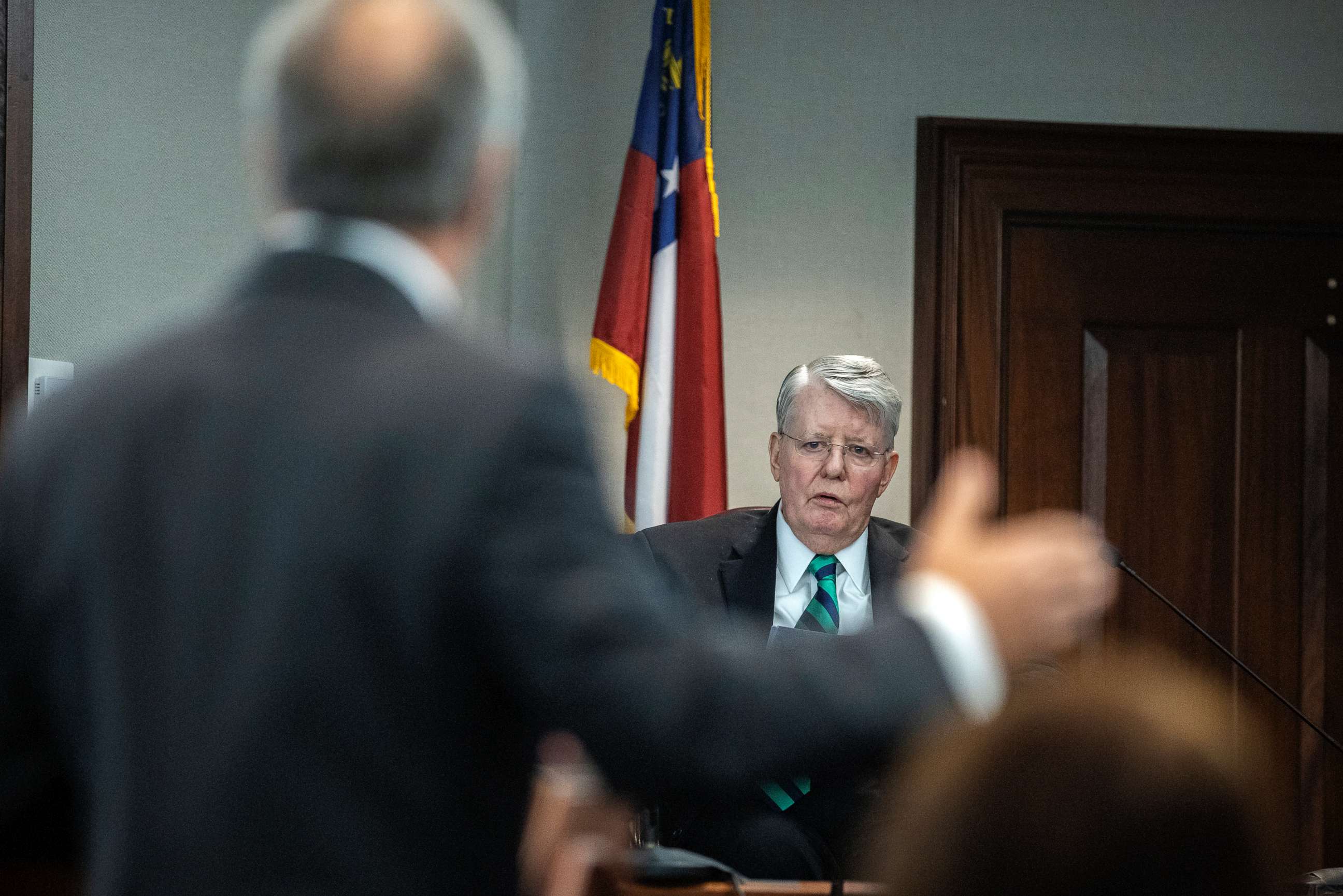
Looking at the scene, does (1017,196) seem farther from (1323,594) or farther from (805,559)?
(805,559)

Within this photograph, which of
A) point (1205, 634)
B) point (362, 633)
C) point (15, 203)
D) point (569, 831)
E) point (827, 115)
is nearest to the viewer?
point (362, 633)

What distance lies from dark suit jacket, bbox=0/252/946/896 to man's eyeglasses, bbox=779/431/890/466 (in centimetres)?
200

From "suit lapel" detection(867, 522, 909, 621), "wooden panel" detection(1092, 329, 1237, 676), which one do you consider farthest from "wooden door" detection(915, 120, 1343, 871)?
"suit lapel" detection(867, 522, 909, 621)

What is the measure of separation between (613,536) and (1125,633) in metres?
3.25

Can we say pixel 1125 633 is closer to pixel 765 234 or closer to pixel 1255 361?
pixel 1255 361

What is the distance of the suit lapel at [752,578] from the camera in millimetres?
2658

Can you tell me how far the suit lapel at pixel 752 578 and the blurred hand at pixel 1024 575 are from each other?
1.74 metres

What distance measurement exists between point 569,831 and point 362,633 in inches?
13.5

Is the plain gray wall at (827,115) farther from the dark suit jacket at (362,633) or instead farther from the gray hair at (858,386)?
the dark suit jacket at (362,633)

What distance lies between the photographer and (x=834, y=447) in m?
2.82

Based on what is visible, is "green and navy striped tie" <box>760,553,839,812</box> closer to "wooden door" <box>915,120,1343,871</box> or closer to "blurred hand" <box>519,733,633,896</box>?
"wooden door" <box>915,120,1343,871</box>

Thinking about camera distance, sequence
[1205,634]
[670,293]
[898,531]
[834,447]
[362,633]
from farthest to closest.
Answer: [670,293], [898,531], [834,447], [1205,634], [362,633]

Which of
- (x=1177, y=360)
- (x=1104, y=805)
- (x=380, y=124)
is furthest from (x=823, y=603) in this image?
(x=1104, y=805)

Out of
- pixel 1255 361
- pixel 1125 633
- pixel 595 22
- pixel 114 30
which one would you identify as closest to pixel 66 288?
pixel 114 30
